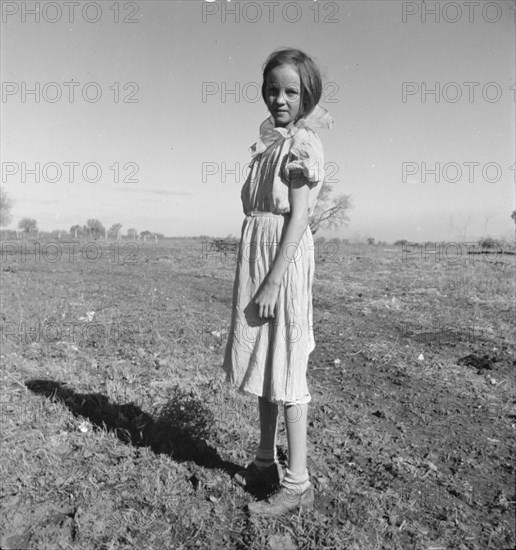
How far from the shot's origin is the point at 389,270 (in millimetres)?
14023

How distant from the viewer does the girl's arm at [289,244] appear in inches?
71.0

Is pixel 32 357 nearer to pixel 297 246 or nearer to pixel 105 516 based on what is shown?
pixel 105 516

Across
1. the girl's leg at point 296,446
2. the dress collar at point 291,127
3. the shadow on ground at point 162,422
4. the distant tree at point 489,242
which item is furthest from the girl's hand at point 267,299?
the distant tree at point 489,242

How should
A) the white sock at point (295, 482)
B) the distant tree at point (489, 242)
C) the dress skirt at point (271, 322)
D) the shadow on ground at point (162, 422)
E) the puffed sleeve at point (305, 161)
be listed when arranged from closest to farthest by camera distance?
the puffed sleeve at point (305, 161) < the dress skirt at point (271, 322) < the white sock at point (295, 482) < the shadow on ground at point (162, 422) < the distant tree at point (489, 242)

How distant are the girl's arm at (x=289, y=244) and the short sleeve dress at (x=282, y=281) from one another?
17 millimetres

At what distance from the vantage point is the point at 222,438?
2.71 metres

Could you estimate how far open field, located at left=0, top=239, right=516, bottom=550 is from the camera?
1.93 metres

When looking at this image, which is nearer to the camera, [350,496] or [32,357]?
[350,496]

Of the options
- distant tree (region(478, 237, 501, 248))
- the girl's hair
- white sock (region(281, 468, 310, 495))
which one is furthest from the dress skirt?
distant tree (region(478, 237, 501, 248))

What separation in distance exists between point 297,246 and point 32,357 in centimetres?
328

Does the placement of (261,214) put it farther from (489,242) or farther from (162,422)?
(489,242)

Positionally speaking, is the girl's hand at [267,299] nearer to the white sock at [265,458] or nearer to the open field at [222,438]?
the white sock at [265,458]

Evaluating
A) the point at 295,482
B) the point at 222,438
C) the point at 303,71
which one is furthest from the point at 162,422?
the point at 303,71

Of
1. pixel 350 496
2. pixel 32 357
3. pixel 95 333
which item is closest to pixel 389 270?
→ pixel 95 333
